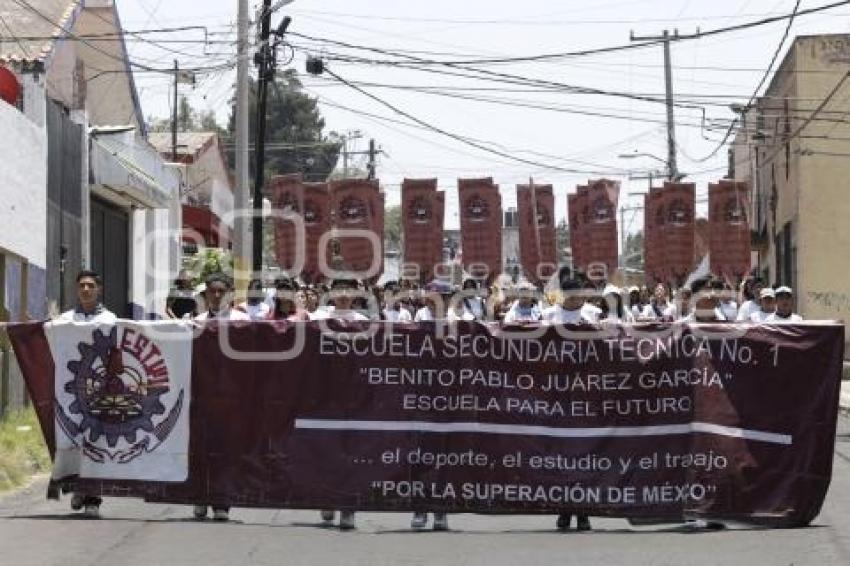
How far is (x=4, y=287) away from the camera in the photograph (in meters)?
20.0

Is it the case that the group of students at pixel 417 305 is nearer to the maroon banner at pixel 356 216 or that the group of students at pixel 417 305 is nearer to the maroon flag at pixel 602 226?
the maroon banner at pixel 356 216

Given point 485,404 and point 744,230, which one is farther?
point 744,230

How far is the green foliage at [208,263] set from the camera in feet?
120

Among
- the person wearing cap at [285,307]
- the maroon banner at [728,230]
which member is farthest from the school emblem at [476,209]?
the person wearing cap at [285,307]

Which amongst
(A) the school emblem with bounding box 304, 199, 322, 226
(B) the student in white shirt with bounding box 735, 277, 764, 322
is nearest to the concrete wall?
(B) the student in white shirt with bounding box 735, 277, 764, 322

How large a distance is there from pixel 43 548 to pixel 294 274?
26.7m

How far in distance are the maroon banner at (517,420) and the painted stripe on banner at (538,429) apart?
10mm

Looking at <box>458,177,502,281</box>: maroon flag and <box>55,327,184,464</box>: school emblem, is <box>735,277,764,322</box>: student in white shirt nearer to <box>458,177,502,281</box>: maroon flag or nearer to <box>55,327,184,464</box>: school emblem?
<box>55,327,184,464</box>: school emblem

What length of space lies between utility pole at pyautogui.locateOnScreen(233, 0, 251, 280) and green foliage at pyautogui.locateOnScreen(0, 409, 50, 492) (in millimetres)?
12838

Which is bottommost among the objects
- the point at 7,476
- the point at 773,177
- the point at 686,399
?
the point at 7,476

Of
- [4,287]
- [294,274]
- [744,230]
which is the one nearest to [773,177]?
[744,230]

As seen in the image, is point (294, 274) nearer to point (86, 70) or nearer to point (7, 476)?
point (86, 70)

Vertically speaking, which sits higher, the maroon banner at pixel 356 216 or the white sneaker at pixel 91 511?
the maroon banner at pixel 356 216

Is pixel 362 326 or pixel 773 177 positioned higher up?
pixel 773 177
